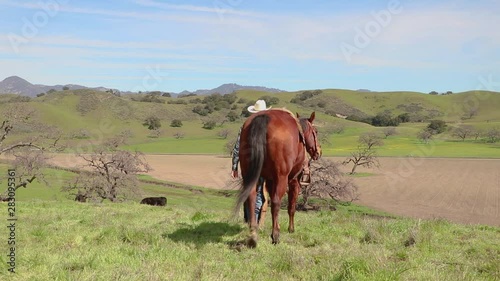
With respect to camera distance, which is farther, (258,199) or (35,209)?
(35,209)

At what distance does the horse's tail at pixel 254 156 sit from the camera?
271 inches

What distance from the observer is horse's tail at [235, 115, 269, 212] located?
22.6ft

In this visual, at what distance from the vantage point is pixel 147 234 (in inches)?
279

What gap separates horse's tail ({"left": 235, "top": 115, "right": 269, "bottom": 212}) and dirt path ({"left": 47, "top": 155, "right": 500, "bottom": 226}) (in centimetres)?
2679

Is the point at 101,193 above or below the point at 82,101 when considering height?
below

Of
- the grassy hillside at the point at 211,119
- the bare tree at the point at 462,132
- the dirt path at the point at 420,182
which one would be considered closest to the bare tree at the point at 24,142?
the dirt path at the point at 420,182

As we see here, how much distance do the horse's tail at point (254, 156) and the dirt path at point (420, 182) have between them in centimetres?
2679

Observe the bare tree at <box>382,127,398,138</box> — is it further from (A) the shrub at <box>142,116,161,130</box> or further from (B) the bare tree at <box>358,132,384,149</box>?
(A) the shrub at <box>142,116,161,130</box>

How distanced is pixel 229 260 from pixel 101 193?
28.6m

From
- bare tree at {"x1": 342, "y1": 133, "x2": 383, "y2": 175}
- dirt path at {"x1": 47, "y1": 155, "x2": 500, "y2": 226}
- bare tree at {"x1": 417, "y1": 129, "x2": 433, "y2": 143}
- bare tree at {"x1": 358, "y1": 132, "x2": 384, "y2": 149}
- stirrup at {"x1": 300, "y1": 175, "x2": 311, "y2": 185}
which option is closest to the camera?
stirrup at {"x1": 300, "y1": 175, "x2": 311, "y2": 185}

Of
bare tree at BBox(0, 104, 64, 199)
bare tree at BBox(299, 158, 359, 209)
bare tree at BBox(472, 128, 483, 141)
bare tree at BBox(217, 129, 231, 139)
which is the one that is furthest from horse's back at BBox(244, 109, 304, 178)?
bare tree at BBox(472, 128, 483, 141)

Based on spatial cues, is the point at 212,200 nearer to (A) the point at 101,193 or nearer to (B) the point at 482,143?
(A) the point at 101,193

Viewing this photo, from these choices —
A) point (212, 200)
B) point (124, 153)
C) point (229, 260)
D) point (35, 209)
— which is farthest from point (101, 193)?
point (229, 260)

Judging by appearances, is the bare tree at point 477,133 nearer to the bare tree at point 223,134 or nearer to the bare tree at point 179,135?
the bare tree at point 223,134
